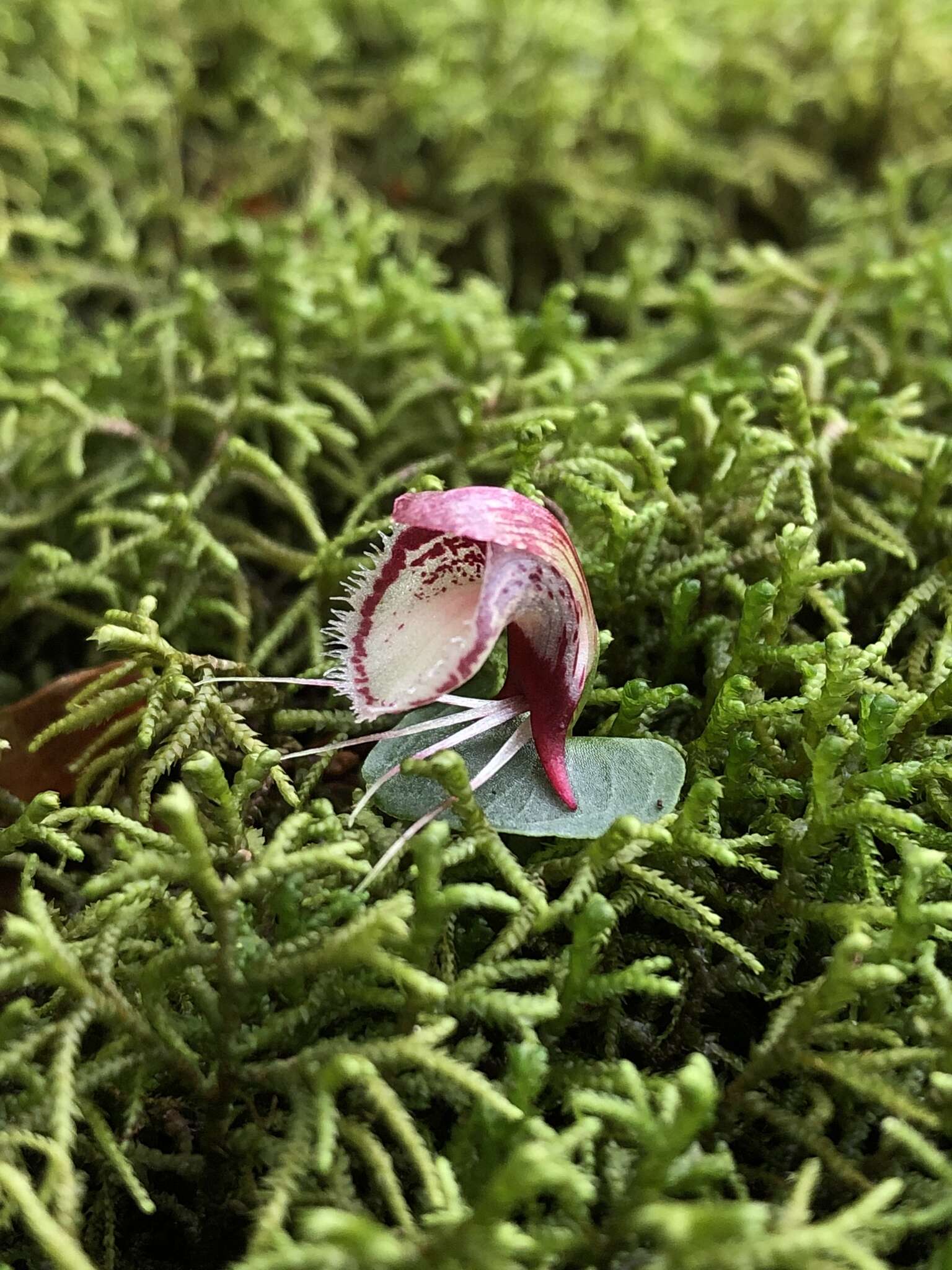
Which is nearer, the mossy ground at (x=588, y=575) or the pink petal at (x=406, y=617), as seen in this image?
the mossy ground at (x=588, y=575)

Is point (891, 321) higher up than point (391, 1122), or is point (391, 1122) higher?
point (891, 321)

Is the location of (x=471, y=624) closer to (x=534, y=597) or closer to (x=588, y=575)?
(x=534, y=597)

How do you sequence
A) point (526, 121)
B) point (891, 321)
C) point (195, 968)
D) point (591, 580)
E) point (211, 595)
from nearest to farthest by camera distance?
point (195, 968) < point (591, 580) < point (211, 595) < point (891, 321) < point (526, 121)

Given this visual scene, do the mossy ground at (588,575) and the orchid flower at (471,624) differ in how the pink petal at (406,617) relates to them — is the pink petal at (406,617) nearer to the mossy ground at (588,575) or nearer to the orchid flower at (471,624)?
the orchid flower at (471,624)

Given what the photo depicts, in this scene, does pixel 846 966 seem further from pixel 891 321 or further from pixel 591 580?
pixel 891 321

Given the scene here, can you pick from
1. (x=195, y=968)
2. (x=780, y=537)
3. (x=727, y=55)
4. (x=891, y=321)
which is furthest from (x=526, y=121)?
(x=195, y=968)

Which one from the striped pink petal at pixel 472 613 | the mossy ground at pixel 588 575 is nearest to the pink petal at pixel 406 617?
the striped pink petal at pixel 472 613
